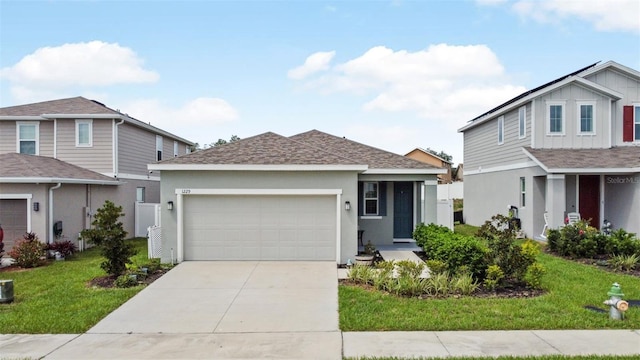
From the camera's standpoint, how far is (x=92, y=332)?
7281 mm

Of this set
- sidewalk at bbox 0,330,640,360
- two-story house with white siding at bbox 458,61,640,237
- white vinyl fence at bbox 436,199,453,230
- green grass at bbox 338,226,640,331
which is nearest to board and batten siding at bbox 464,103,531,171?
two-story house with white siding at bbox 458,61,640,237

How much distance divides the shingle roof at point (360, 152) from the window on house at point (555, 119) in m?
6.00

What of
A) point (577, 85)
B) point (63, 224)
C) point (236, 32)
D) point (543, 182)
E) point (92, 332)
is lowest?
point (92, 332)

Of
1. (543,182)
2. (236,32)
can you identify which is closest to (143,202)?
(236,32)

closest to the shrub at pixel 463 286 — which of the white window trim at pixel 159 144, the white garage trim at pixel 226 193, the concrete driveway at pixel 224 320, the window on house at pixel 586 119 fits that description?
the concrete driveway at pixel 224 320

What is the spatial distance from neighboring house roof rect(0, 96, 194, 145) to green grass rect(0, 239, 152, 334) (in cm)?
768

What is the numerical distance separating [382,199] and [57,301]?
35.4ft

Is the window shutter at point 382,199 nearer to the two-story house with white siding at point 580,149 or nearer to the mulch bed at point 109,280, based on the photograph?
the two-story house with white siding at point 580,149

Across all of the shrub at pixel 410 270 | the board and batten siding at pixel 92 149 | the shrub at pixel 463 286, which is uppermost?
the board and batten siding at pixel 92 149

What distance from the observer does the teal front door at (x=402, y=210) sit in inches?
651

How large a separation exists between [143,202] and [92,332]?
1532cm

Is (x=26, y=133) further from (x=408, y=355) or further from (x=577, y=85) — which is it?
(x=577, y=85)

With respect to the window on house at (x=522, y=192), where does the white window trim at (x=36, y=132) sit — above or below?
above

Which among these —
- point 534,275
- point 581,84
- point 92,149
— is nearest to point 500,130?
point 581,84
